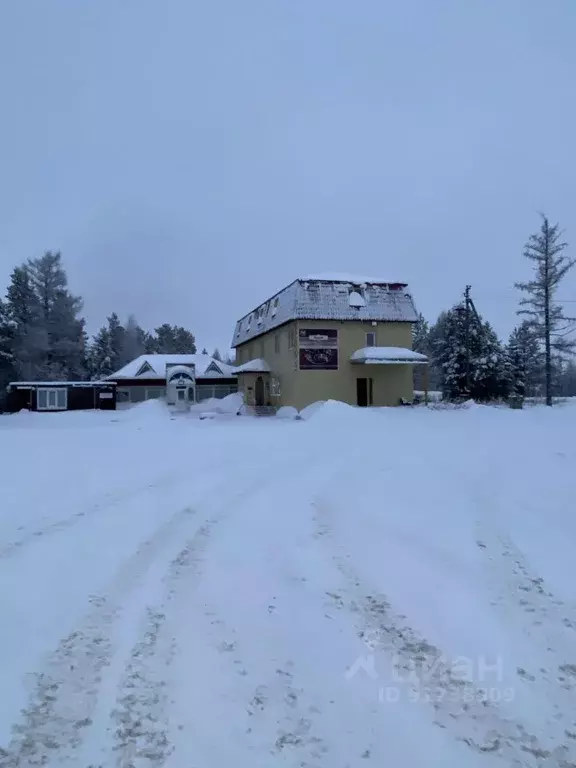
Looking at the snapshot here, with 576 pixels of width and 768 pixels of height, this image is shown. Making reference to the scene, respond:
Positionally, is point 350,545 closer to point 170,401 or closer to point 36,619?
point 36,619

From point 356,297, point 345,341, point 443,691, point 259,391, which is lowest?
point 443,691

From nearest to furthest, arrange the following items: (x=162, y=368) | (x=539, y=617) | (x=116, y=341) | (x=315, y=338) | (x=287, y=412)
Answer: (x=539, y=617), (x=315, y=338), (x=287, y=412), (x=162, y=368), (x=116, y=341)

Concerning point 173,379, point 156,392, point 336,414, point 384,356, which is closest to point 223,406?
point 173,379

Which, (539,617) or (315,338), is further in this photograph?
(315,338)

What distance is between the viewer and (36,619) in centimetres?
468

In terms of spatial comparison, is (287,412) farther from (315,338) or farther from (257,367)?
(257,367)

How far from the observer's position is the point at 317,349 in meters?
33.0

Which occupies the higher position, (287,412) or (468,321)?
(468,321)

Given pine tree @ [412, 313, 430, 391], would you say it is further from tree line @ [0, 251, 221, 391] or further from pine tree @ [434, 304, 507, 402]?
tree line @ [0, 251, 221, 391]

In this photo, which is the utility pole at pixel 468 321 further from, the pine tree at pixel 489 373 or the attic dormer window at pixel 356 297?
the attic dormer window at pixel 356 297

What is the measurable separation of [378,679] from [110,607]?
97.3 inches

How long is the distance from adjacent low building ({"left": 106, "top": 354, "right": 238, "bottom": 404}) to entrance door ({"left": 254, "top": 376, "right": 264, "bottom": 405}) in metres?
6.48

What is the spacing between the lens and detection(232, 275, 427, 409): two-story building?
107ft

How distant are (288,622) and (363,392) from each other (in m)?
30.1
